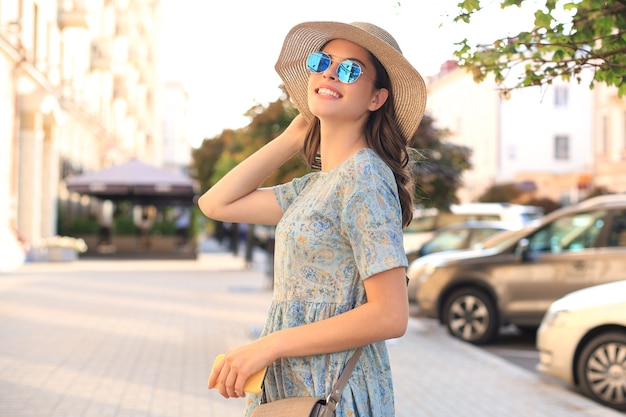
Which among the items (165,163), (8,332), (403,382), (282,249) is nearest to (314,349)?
(282,249)

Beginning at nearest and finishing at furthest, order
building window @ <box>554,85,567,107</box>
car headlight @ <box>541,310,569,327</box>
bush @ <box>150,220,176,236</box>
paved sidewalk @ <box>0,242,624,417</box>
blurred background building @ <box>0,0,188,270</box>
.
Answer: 1. paved sidewalk @ <box>0,242,624,417</box>
2. car headlight @ <box>541,310,569,327</box>
3. blurred background building @ <box>0,0,188,270</box>
4. bush @ <box>150,220,176,236</box>
5. building window @ <box>554,85,567,107</box>

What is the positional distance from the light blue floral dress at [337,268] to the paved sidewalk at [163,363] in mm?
4812

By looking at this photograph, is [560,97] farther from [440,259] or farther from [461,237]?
[440,259]

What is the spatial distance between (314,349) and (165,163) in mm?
126883

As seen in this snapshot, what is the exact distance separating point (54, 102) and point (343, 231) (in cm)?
2850

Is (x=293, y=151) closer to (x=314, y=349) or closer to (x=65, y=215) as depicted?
(x=314, y=349)

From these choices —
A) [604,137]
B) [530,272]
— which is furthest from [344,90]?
[604,137]

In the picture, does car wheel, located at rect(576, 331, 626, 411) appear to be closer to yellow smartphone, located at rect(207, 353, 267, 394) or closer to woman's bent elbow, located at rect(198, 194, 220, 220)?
woman's bent elbow, located at rect(198, 194, 220, 220)

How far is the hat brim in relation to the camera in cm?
275

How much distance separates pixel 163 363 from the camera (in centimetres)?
986

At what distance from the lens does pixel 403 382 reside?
9.05 meters

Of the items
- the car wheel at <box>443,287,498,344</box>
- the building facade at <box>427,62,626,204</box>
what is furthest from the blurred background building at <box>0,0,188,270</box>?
the building facade at <box>427,62,626,204</box>

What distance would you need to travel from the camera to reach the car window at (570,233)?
1210 centimetres

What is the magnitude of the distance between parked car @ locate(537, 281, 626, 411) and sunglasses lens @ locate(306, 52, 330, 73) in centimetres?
642
